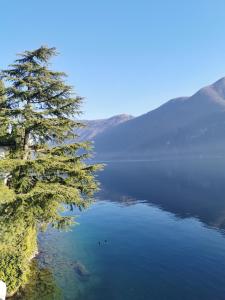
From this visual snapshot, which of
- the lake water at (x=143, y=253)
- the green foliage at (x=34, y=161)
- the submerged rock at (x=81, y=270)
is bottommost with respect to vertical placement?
the lake water at (x=143, y=253)

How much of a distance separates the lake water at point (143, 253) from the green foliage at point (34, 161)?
22.0 feet

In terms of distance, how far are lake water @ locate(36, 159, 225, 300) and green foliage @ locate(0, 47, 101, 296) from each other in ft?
22.0

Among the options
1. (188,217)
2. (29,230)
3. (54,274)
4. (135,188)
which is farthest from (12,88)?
(135,188)

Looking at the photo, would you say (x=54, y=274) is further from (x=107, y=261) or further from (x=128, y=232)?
(x=128, y=232)

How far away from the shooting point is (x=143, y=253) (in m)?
37.4

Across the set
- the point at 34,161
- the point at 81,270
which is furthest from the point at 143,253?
the point at 34,161

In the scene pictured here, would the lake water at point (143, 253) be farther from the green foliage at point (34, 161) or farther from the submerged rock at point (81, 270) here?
the green foliage at point (34, 161)

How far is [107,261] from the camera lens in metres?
34.9

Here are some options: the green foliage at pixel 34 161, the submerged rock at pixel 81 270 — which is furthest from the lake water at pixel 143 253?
the green foliage at pixel 34 161

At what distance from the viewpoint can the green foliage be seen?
21.1m

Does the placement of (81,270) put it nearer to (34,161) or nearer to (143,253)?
(143,253)

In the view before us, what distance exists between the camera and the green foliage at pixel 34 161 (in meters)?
21.1

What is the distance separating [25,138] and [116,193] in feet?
232

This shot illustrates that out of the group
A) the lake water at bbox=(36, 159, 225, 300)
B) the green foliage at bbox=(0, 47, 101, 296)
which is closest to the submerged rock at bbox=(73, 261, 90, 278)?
the lake water at bbox=(36, 159, 225, 300)
